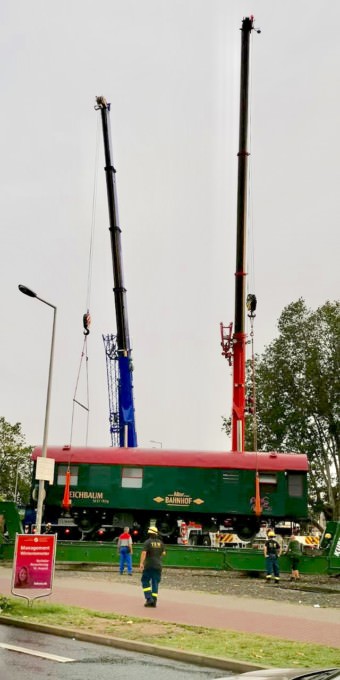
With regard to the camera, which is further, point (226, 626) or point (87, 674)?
point (226, 626)

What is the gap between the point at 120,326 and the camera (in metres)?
33.5

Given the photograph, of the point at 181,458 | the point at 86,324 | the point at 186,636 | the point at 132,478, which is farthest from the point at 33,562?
the point at 86,324

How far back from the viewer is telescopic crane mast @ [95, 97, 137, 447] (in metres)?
31.9

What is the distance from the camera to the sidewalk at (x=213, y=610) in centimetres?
1208

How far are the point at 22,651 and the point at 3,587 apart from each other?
7524 mm

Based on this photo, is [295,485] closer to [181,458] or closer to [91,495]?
[181,458]

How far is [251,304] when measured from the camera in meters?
32.3

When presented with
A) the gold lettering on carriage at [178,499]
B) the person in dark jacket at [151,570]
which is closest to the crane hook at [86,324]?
the gold lettering on carriage at [178,499]

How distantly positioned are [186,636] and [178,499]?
725 inches

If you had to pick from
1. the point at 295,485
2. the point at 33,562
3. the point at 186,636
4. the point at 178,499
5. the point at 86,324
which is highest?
the point at 86,324

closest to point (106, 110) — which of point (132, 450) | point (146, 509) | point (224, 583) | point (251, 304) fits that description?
point (251, 304)

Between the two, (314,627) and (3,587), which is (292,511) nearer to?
(3,587)

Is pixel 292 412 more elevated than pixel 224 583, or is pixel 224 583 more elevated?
pixel 292 412

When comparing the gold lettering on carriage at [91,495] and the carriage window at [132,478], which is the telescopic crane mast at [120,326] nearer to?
the carriage window at [132,478]
